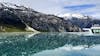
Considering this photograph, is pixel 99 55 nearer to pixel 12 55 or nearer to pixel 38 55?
pixel 38 55

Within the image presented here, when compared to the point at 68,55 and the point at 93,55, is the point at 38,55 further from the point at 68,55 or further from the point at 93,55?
the point at 93,55

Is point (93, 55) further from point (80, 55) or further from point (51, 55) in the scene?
point (51, 55)

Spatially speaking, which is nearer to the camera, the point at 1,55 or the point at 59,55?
the point at 1,55

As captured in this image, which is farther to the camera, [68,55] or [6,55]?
[68,55]

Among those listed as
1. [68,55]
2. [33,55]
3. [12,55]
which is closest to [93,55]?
[68,55]

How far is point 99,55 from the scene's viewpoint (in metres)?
45.9

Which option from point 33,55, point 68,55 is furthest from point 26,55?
point 68,55

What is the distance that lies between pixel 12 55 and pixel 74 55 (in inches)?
414

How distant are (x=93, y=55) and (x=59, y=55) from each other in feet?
18.8

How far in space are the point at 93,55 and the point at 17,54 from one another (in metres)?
12.8

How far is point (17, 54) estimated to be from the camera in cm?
4578

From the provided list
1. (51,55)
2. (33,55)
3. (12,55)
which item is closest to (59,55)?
(51,55)

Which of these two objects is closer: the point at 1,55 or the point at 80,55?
the point at 1,55

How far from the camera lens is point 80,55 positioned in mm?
46562
